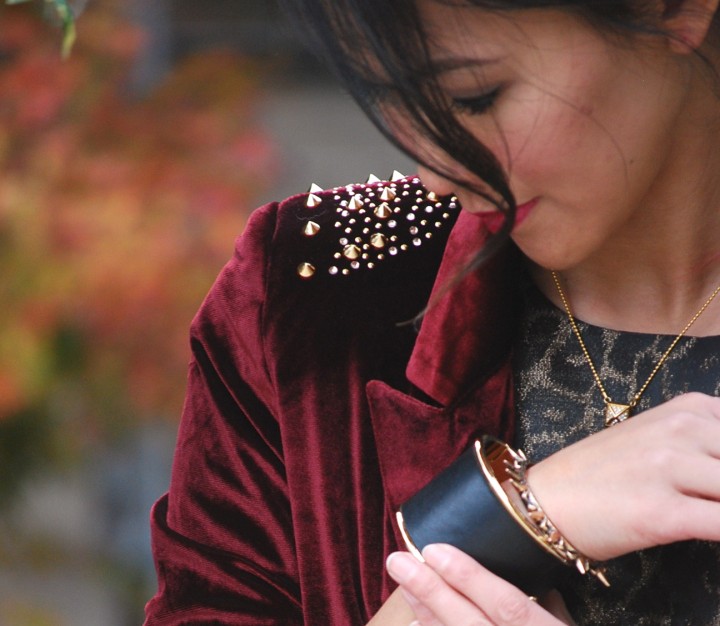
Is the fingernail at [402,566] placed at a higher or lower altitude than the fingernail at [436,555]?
lower

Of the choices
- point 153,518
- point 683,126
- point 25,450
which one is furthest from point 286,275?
point 25,450

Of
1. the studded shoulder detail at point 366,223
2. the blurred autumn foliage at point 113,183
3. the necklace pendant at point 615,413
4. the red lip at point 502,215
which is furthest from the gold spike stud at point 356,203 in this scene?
the blurred autumn foliage at point 113,183

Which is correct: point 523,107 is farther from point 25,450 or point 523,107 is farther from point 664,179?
point 25,450

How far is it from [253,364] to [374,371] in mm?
127

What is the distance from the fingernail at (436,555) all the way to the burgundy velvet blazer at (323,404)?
0.19 metres

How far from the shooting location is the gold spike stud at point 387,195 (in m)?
1.38

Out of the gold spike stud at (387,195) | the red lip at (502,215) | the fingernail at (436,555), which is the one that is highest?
the red lip at (502,215)

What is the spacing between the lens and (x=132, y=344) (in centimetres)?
234

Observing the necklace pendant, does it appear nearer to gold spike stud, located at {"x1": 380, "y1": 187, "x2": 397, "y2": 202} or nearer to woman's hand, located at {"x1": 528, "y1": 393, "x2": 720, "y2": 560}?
woman's hand, located at {"x1": 528, "y1": 393, "x2": 720, "y2": 560}

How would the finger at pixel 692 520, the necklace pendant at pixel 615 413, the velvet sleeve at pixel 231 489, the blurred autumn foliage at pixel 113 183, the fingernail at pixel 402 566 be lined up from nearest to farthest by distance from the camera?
the finger at pixel 692 520 < the fingernail at pixel 402 566 < the necklace pendant at pixel 615 413 < the velvet sleeve at pixel 231 489 < the blurred autumn foliage at pixel 113 183

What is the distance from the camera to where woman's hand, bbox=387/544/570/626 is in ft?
3.38

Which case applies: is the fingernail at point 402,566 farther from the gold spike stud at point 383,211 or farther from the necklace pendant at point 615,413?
→ the gold spike stud at point 383,211

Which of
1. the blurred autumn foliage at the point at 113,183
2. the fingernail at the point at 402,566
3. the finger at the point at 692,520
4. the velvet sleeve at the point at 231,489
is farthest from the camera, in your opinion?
the blurred autumn foliage at the point at 113,183

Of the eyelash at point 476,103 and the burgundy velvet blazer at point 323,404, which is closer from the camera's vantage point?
the eyelash at point 476,103
